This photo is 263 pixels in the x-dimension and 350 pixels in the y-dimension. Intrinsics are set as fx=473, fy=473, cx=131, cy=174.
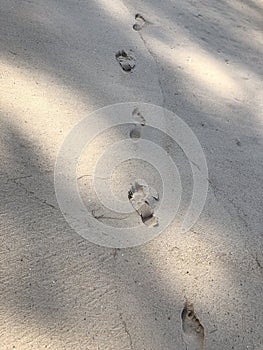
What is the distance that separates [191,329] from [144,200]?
1.95 ft

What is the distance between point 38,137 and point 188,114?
82 cm

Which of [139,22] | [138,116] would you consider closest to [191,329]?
[138,116]

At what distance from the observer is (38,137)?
2.15 m

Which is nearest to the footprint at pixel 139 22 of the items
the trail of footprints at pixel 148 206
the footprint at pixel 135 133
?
the trail of footprints at pixel 148 206

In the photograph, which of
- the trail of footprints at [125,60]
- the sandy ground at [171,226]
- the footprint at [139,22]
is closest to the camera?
the sandy ground at [171,226]

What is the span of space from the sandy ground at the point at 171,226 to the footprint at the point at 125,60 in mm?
38

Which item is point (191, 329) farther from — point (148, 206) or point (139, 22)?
point (139, 22)

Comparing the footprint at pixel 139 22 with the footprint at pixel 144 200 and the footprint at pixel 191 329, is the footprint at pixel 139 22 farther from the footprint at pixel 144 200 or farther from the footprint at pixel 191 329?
the footprint at pixel 191 329

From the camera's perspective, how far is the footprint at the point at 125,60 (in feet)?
8.75

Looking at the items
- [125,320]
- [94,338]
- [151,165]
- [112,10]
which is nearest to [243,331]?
[125,320]

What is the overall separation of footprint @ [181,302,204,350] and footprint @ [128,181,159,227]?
→ 1.30 ft

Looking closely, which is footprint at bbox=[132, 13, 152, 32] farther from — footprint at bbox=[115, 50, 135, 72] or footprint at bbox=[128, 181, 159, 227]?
footprint at bbox=[128, 181, 159, 227]

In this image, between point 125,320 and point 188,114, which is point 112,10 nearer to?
point 188,114

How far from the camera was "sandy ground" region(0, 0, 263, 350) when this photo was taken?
1686 millimetres
